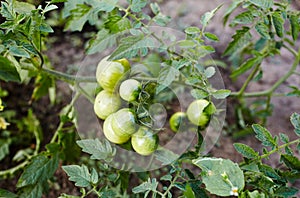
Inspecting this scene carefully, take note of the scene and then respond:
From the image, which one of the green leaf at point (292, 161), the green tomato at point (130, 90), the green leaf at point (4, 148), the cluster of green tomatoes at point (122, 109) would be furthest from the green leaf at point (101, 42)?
the green leaf at point (4, 148)

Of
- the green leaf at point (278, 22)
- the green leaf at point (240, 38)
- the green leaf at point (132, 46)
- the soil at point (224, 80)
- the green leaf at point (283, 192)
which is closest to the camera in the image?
the green leaf at point (283, 192)

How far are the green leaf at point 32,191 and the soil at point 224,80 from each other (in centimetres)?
41

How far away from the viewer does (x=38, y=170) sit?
1089 millimetres

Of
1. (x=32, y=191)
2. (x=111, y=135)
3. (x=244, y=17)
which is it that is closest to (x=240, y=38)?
(x=244, y=17)

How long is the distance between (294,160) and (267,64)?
4.00 feet

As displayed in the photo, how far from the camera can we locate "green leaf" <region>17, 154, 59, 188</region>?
106 centimetres

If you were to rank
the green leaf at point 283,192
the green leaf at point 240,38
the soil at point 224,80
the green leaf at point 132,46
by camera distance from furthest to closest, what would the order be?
1. the soil at point 224,80
2. the green leaf at point 240,38
3. the green leaf at point 132,46
4. the green leaf at point 283,192

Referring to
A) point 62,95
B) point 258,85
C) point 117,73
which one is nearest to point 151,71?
point 117,73

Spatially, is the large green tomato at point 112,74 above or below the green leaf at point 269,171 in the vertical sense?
above

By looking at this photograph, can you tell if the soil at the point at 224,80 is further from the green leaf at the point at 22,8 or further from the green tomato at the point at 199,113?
the green leaf at the point at 22,8

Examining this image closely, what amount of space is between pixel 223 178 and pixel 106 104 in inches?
14.0

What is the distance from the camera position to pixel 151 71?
3.78 feet

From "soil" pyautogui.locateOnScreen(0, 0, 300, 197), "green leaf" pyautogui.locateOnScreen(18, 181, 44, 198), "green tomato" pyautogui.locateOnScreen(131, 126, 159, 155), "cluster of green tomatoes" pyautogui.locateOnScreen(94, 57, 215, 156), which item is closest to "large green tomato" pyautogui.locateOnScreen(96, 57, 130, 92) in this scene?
"cluster of green tomatoes" pyautogui.locateOnScreen(94, 57, 215, 156)

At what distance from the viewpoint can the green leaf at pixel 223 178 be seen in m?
0.68
